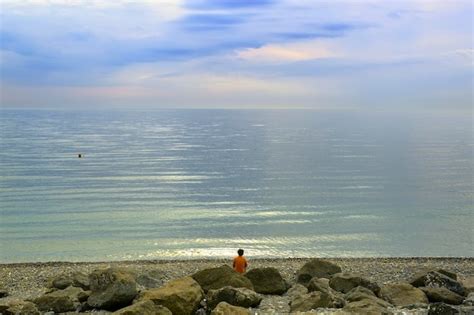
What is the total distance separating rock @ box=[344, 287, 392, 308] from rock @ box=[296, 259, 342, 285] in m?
3.31

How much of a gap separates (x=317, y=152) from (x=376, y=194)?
1592 inches

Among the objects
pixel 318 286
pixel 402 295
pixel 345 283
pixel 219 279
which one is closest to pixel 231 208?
pixel 345 283

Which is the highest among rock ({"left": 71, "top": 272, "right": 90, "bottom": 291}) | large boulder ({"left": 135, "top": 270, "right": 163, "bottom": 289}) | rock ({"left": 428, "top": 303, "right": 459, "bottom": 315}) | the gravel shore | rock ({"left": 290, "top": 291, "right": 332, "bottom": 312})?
rock ({"left": 428, "top": 303, "right": 459, "bottom": 315})

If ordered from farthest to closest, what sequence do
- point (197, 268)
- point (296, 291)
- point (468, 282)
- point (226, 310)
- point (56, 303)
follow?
point (197, 268)
point (468, 282)
point (296, 291)
point (56, 303)
point (226, 310)

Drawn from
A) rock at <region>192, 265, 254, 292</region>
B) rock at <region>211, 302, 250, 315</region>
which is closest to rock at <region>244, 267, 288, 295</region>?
rock at <region>192, 265, 254, 292</region>

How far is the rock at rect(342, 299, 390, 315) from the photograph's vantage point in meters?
10.8

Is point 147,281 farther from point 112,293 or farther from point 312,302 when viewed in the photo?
point 312,302

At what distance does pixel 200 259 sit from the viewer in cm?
2542

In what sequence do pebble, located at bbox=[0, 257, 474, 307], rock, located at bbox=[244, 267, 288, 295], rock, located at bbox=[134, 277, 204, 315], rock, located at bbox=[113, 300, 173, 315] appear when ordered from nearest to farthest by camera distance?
rock, located at bbox=[113, 300, 173, 315] → rock, located at bbox=[134, 277, 204, 315] → rock, located at bbox=[244, 267, 288, 295] → pebble, located at bbox=[0, 257, 474, 307]

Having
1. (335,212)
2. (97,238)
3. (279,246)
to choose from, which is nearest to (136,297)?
(279,246)

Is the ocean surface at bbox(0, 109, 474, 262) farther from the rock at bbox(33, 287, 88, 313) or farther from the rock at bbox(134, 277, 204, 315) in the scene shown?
the rock at bbox(134, 277, 204, 315)

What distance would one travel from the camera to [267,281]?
14570mm

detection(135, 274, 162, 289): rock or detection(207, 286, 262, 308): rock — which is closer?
detection(207, 286, 262, 308): rock

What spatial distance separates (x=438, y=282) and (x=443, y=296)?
133 cm
